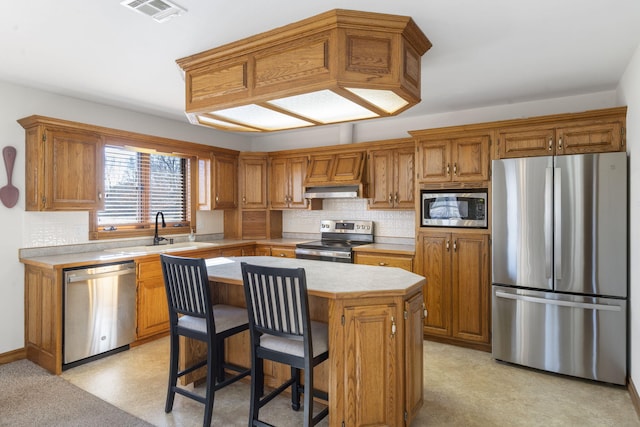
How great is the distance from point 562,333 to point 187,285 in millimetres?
3101

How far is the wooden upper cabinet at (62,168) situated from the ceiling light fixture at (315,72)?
5.13 feet

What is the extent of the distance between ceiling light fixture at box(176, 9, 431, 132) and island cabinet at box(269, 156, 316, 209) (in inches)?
92.8

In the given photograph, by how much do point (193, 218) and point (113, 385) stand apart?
103 inches

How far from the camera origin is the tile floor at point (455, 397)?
2596 millimetres

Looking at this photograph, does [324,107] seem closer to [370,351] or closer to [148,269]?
[370,351]

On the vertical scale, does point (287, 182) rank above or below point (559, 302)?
above

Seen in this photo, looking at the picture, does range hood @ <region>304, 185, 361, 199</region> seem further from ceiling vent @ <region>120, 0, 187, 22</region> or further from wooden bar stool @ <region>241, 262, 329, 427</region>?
ceiling vent @ <region>120, 0, 187, 22</region>

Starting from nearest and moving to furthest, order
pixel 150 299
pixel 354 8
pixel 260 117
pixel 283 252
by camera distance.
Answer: pixel 354 8, pixel 260 117, pixel 150 299, pixel 283 252

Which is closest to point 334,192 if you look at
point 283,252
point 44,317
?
point 283,252

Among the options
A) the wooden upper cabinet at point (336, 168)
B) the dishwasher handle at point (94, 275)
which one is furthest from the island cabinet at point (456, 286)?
the dishwasher handle at point (94, 275)

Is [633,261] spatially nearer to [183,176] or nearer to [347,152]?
[347,152]

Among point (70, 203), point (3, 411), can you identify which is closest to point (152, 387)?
point (3, 411)

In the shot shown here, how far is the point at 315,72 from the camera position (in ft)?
7.52

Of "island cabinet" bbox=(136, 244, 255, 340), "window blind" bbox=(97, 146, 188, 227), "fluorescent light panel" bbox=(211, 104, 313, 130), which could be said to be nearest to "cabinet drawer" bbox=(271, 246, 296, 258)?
"window blind" bbox=(97, 146, 188, 227)
